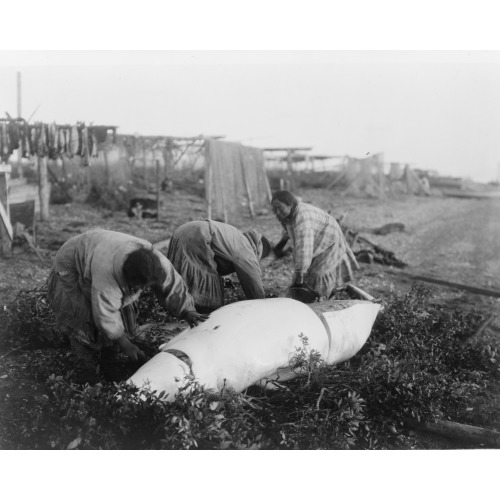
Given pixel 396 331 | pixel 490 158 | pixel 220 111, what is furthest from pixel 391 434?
pixel 220 111

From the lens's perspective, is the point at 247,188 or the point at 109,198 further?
the point at 247,188

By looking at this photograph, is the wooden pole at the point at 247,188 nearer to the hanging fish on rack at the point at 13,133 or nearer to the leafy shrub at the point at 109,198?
the leafy shrub at the point at 109,198

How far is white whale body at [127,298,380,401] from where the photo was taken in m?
3.41

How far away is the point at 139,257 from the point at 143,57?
194 cm

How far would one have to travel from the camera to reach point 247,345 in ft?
12.2

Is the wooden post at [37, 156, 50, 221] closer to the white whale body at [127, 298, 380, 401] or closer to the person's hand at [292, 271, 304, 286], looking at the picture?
the person's hand at [292, 271, 304, 286]

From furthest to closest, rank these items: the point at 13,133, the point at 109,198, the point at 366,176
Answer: the point at 366,176 → the point at 109,198 → the point at 13,133

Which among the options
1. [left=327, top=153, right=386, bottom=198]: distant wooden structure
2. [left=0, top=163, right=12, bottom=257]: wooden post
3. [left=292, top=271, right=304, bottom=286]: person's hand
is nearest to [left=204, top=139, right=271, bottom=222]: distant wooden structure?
[left=0, top=163, right=12, bottom=257]: wooden post

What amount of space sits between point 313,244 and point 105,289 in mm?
2525

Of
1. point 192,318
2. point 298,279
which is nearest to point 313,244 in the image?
point 298,279

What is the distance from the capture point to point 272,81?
5414 mm

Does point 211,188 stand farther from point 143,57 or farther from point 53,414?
point 53,414

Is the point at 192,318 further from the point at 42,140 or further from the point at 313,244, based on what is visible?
the point at 42,140

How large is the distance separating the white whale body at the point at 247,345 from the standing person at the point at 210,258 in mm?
565
